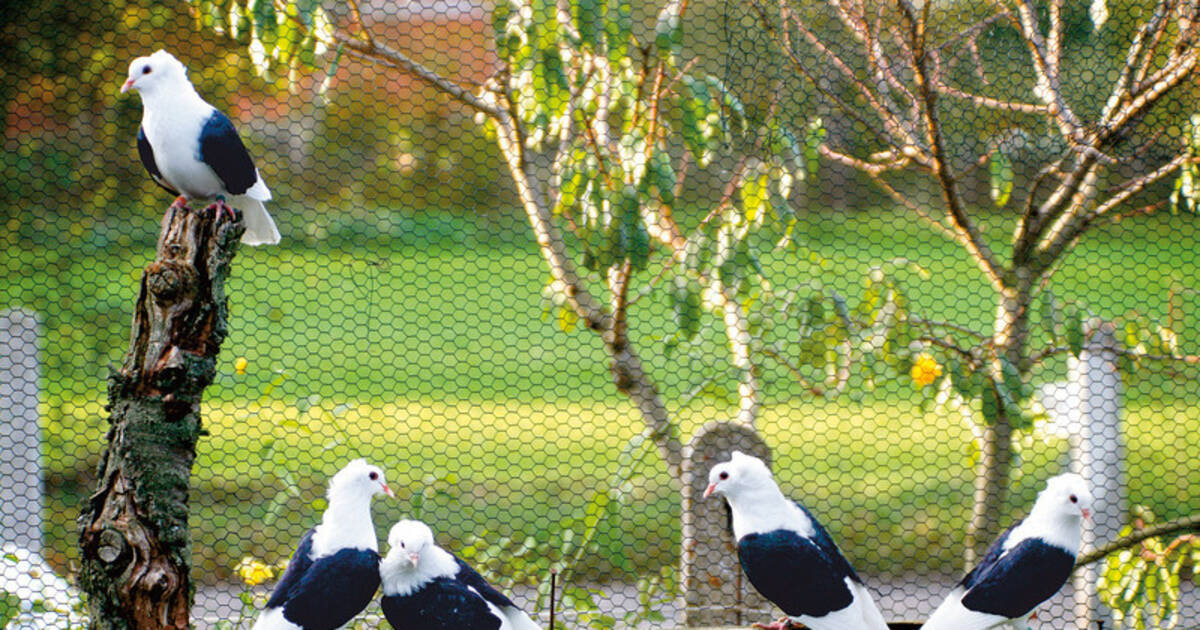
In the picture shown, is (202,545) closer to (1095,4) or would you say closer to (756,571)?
(756,571)

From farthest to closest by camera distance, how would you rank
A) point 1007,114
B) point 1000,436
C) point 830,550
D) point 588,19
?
point 1000,436 → point 1007,114 → point 588,19 → point 830,550

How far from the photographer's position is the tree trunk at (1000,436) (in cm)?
264

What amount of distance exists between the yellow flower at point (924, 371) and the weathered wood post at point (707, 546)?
0.38 meters

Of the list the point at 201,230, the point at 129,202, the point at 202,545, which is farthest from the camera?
the point at 202,545

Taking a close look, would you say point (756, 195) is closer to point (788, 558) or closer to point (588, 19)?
point (588, 19)

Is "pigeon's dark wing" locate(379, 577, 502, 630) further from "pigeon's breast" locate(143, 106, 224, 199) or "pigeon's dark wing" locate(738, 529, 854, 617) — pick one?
"pigeon's breast" locate(143, 106, 224, 199)

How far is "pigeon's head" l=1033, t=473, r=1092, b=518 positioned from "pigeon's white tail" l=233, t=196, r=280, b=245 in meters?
1.57

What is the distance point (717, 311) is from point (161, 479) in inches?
55.4

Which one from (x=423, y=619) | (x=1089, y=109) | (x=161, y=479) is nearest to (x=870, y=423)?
(x=1089, y=109)

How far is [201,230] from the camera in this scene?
176cm

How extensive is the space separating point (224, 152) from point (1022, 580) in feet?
5.40

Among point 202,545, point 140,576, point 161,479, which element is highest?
point 161,479

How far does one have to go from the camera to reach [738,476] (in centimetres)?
206

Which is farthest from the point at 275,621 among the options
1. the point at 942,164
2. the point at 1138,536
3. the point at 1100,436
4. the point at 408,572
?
the point at 1100,436
